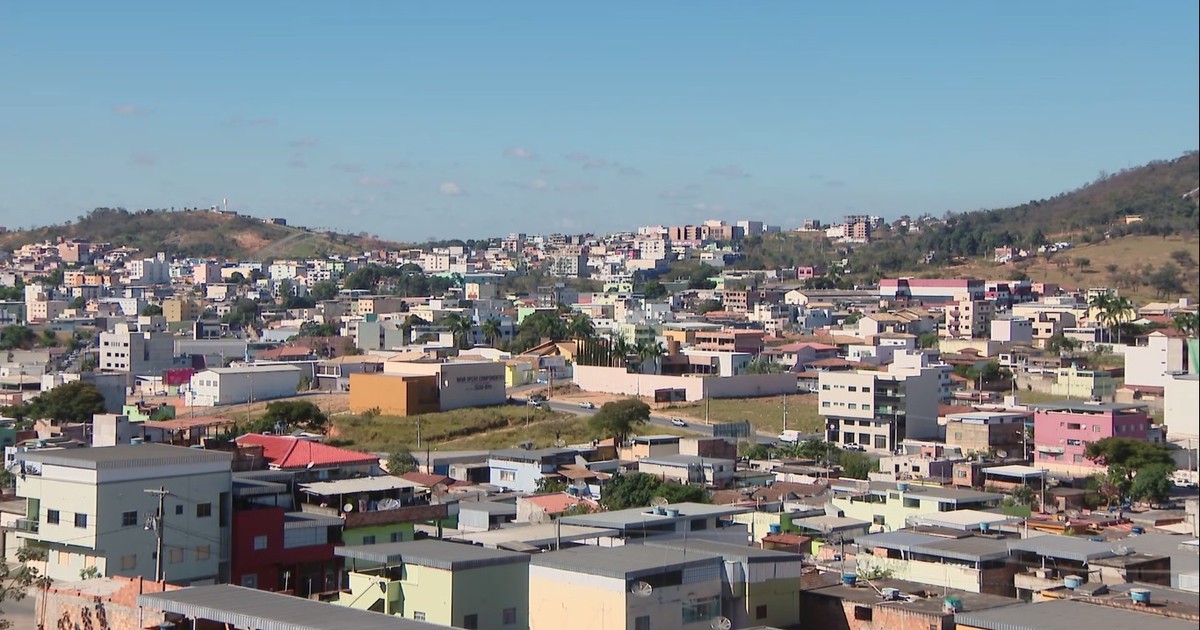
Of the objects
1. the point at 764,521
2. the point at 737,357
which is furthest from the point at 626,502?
the point at 737,357

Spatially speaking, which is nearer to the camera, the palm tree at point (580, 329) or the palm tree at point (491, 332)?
the palm tree at point (580, 329)

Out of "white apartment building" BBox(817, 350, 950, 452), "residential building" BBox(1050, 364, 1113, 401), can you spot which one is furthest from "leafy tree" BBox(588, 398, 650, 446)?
"residential building" BBox(1050, 364, 1113, 401)

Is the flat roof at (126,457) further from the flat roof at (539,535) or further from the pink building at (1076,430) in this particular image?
the pink building at (1076,430)

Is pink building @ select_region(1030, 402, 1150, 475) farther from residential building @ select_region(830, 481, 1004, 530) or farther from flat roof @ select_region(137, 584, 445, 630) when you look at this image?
flat roof @ select_region(137, 584, 445, 630)

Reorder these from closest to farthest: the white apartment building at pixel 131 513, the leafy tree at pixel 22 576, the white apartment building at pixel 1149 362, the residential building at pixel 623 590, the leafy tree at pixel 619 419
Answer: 1. the residential building at pixel 623 590
2. the leafy tree at pixel 22 576
3. the white apartment building at pixel 131 513
4. the leafy tree at pixel 619 419
5. the white apartment building at pixel 1149 362

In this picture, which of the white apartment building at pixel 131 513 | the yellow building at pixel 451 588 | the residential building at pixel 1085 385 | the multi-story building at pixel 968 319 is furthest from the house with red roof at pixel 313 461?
the multi-story building at pixel 968 319

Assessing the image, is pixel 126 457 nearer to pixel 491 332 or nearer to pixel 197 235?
pixel 491 332
